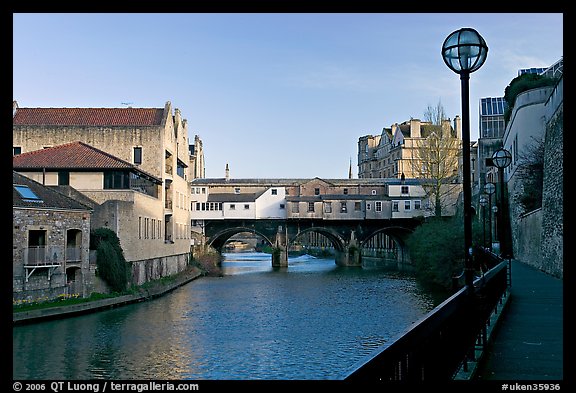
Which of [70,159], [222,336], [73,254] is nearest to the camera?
[222,336]

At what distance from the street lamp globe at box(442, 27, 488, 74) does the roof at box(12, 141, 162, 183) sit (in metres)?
25.7

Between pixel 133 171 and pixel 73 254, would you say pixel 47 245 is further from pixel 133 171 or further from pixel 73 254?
pixel 133 171

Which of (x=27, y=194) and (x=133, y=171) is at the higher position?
(x=133, y=171)

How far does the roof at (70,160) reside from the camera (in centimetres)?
3194

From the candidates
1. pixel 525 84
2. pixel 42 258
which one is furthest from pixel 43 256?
pixel 525 84

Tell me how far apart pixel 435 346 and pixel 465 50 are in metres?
3.74

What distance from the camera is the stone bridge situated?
6003 centimetres

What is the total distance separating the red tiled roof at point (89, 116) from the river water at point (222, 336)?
13.3 meters

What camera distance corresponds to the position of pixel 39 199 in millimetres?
24547

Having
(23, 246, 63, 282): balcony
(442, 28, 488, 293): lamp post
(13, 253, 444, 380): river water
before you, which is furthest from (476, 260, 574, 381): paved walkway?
(23, 246, 63, 282): balcony

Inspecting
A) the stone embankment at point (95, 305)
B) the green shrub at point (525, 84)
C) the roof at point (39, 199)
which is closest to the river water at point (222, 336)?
the stone embankment at point (95, 305)

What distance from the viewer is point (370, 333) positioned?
21.5 metres

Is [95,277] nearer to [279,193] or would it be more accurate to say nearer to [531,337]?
[531,337]
